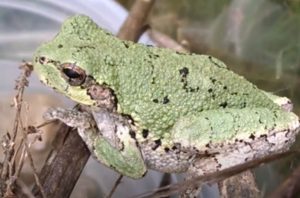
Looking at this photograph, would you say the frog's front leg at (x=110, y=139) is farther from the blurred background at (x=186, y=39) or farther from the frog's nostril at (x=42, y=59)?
the blurred background at (x=186, y=39)

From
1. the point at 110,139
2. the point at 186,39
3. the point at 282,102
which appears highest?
the point at 186,39

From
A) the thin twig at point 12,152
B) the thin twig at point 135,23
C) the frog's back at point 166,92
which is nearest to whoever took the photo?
the thin twig at point 12,152

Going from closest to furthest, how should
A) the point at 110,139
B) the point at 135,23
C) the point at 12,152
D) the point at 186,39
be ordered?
1. the point at 12,152
2. the point at 110,139
3. the point at 135,23
4. the point at 186,39

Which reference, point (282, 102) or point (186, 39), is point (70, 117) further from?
point (186, 39)

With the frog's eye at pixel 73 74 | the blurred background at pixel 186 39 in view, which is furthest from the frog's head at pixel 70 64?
the blurred background at pixel 186 39

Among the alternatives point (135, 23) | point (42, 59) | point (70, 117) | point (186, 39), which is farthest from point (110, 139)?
point (186, 39)

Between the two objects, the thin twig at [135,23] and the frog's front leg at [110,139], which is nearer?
the frog's front leg at [110,139]

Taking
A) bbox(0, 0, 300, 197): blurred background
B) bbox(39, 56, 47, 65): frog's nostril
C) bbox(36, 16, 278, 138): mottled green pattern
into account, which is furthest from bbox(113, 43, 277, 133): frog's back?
bbox(0, 0, 300, 197): blurred background
